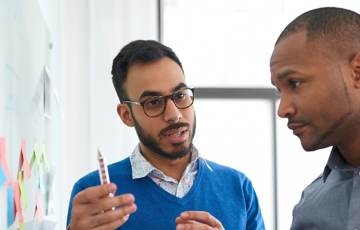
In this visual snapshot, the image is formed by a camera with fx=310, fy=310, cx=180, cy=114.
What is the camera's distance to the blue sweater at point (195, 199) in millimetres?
1138

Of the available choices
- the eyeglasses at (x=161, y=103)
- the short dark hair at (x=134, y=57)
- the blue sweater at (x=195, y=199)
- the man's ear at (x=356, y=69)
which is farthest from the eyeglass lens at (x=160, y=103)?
the man's ear at (x=356, y=69)

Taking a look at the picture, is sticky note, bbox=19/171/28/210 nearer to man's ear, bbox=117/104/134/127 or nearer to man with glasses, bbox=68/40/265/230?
man with glasses, bbox=68/40/265/230

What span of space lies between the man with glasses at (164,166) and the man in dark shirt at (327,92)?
1.38ft

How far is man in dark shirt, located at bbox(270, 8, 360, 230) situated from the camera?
787 millimetres

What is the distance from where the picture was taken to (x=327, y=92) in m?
0.79

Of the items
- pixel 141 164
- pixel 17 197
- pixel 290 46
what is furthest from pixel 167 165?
pixel 290 46

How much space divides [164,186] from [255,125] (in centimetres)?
152

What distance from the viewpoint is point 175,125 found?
1.20 m

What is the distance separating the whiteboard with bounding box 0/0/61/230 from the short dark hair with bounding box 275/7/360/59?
781 mm

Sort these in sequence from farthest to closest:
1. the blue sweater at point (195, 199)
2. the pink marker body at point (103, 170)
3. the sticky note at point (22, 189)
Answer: the blue sweater at point (195, 199) → the sticky note at point (22, 189) → the pink marker body at point (103, 170)

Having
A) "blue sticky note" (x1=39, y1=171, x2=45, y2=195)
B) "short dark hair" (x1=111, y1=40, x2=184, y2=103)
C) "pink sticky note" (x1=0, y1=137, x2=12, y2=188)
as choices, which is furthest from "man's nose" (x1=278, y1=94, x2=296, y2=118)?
"blue sticky note" (x1=39, y1=171, x2=45, y2=195)

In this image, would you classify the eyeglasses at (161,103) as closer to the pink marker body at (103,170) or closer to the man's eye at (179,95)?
the man's eye at (179,95)

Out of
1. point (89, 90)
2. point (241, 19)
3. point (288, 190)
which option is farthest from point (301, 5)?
point (89, 90)

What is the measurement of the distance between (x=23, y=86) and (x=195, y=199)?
Result: 72cm
